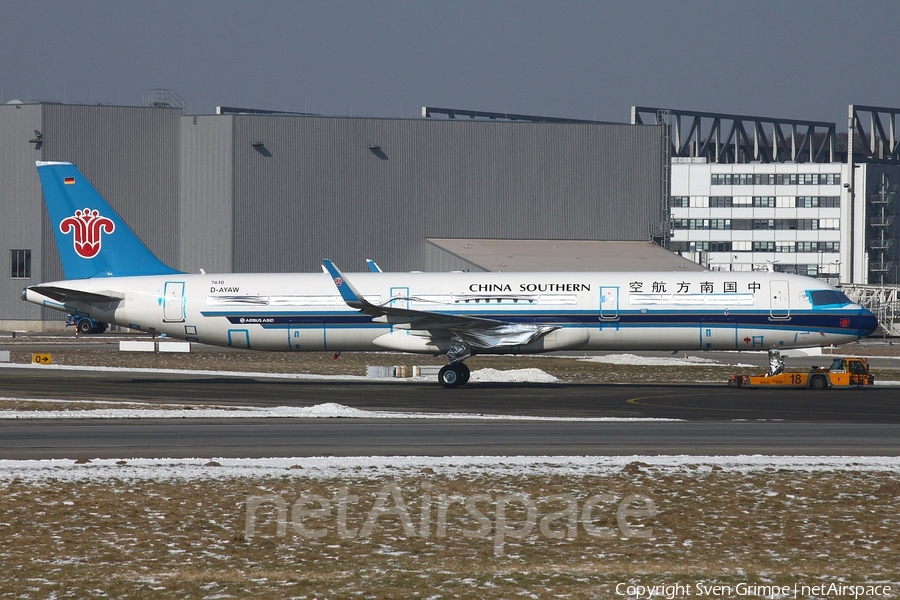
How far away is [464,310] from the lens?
135 ft

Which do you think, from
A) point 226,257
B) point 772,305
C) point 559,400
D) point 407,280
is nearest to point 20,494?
point 559,400

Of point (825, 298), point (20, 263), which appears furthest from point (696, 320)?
point (20, 263)

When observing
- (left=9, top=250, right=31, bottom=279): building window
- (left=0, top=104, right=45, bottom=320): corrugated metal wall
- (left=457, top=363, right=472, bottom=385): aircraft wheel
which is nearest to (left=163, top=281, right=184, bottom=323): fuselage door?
(left=457, top=363, right=472, bottom=385): aircraft wheel

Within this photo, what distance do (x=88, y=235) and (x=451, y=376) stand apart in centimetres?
1691

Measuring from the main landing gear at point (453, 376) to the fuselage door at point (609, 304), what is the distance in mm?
5776

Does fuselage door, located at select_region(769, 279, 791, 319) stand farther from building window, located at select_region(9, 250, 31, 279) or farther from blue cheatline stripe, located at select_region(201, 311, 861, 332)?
building window, located at select_region(9, 250, 31, 279)

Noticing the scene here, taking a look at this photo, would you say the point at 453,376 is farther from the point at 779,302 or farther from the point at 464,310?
the point at 779,302

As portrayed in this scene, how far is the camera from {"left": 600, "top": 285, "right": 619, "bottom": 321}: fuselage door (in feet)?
131

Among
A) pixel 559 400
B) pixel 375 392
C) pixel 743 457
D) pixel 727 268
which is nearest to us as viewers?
pixel 743 457

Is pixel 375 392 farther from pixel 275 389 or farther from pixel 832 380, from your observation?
pixel 832 380

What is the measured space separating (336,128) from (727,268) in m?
92.6

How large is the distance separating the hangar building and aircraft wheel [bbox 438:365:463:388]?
43856 mm

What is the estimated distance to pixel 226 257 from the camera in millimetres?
86125

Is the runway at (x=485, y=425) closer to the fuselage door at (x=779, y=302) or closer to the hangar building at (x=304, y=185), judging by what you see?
the fuselage door at (x=779, y=302)
